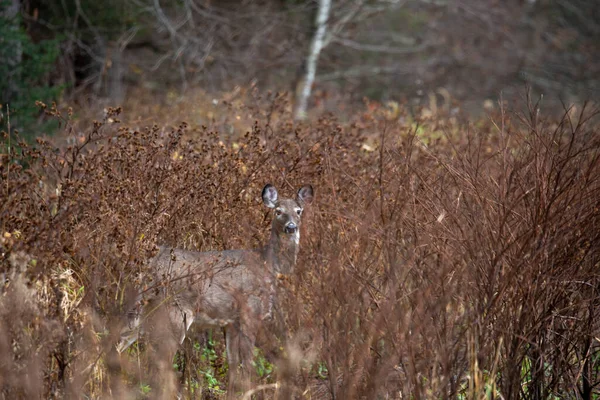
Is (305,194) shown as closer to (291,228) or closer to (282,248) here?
(291,228)

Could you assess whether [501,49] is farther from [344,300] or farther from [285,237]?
[344,300]

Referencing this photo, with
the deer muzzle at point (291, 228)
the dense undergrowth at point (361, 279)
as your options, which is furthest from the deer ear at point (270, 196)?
the dense undergrowth at point (361, 279)

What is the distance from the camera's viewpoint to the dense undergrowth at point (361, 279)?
4.09 metres

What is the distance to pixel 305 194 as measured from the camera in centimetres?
648

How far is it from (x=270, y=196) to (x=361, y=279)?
2.09 metres

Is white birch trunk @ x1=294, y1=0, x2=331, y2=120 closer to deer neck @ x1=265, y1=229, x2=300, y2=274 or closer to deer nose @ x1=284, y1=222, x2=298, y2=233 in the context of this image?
deer neck @ x1=265, y1=229, x2=300, y2=274

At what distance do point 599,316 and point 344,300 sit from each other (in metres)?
1.95

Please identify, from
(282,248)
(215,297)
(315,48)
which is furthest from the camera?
(315,48)

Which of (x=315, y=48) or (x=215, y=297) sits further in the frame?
(x=315, y=48)

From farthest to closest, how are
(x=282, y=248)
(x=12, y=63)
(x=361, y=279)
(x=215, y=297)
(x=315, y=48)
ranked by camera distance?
(x=315, y=48) < (x=12, y=63) < (x=282, y=248) < (x=215, y=297) < (x=361, y=279)

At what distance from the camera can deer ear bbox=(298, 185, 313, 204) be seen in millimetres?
6422

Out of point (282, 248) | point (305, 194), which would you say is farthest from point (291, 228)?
point (305, 194)

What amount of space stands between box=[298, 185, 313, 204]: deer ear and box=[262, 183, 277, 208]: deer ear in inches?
7.3

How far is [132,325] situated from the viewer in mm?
5582
